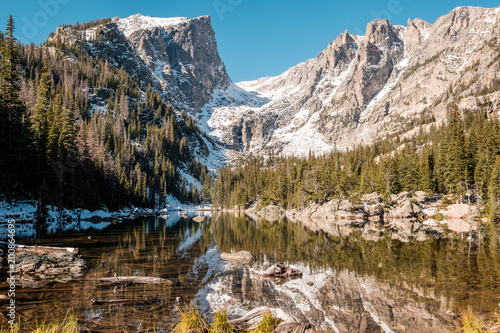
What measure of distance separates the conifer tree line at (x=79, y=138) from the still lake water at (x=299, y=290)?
3200cm

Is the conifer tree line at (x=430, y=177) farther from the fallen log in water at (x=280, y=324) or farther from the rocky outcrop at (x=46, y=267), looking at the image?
the rocky outcrop at (x=46, y=267)

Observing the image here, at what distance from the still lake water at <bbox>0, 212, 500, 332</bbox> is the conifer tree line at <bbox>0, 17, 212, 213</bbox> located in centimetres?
3200

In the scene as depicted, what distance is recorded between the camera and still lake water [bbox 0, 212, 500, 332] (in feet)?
33.8

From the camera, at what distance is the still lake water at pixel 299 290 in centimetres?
1030

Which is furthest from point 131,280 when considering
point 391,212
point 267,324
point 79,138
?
point 79,138

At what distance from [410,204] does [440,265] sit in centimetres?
4985

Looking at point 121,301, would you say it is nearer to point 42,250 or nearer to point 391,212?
point 42,250

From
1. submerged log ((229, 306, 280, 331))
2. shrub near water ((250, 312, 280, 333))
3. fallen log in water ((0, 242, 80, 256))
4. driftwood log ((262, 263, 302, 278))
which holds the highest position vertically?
shrub near water ((250, 312, 280, 333))

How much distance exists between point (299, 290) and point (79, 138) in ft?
241

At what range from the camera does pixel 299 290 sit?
1459 centimetres

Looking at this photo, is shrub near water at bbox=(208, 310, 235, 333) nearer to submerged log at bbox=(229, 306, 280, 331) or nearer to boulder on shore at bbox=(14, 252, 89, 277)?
submerged log at bbox=(229, 306, 280, 331)

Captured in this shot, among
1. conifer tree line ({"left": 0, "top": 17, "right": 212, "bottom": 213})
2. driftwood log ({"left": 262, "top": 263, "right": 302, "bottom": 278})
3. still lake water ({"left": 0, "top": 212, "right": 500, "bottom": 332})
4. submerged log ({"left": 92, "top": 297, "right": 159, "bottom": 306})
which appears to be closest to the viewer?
still lake water ({"left": 0, "top": 212, "right": 500, "bottom": 332})

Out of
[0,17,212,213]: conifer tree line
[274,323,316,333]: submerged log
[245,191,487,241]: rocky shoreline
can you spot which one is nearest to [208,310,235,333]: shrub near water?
[274,323,316,333]: submerged log

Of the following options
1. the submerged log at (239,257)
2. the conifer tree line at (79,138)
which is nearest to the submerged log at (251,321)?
the submerged log at (239,257)
